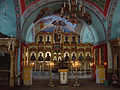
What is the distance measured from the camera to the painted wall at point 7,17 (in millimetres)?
9020

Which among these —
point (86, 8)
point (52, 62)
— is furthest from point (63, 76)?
point (86, 8)

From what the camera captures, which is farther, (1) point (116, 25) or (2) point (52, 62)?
(1) point (116, 25)

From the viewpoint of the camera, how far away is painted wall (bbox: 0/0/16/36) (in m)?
9.02

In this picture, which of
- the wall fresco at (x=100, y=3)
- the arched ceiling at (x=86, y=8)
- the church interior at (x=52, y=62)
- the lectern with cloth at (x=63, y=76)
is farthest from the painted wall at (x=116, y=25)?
the lectern with cloth at (x=63, y=76)

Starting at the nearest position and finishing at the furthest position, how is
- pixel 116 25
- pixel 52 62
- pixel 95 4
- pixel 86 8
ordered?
1. pixel 52 62
2. pixel 95 4
3. pixel 116 25
4. pixel 86 8

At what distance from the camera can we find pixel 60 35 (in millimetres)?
19250

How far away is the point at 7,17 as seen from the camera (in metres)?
9.57

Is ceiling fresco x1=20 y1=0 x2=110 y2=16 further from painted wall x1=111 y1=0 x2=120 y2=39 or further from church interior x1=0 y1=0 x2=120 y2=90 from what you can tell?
painted wall x1=111 y1=0 x2=120 y2=39

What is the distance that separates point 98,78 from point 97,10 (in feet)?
16.2

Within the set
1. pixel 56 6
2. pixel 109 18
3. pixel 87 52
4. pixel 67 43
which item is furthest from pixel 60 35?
pixel 109 18

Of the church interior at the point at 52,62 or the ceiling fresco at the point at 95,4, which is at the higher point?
the ceiling fresco at the point at 95,4

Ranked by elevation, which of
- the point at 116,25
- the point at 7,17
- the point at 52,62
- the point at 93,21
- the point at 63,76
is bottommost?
the point at 63,76

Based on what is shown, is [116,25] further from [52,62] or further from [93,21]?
[52,62]

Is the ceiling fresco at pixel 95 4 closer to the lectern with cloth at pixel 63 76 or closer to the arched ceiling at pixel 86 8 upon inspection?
the arched ceiling at pixel 86 8
